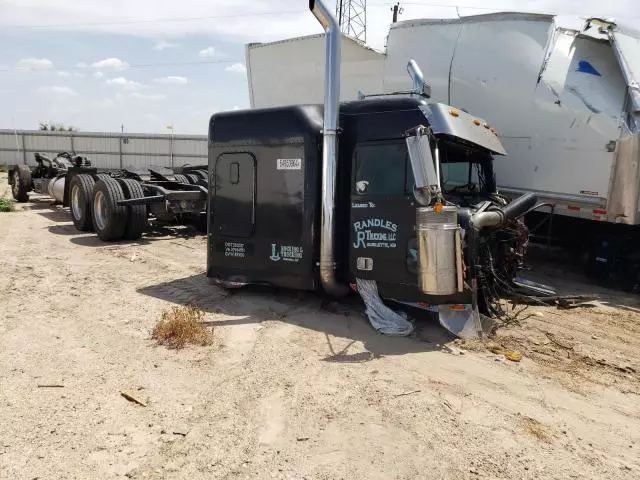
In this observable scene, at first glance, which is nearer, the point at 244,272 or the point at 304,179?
the point at 304,179

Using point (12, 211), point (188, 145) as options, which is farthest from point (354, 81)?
point (188, 145)

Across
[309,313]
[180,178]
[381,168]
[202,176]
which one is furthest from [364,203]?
[202,176]

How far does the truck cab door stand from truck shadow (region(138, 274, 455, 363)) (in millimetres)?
577

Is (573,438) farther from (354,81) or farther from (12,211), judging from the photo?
(12,211)

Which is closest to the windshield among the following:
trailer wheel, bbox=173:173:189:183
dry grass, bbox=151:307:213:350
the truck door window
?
the truck door window

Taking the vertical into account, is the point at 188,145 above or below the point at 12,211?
above

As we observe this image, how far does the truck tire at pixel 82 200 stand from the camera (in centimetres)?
1104

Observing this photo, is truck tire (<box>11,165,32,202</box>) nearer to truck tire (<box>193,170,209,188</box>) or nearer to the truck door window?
truck tire (<box>193,170,209,188</box>)

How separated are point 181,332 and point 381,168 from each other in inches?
102

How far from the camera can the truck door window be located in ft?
18.2

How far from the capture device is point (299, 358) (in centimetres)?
489

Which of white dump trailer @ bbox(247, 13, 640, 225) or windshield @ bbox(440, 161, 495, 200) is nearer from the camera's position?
windshield @ bbox(440, 161, 495, 200)

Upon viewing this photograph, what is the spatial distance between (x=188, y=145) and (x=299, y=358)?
2880 cm

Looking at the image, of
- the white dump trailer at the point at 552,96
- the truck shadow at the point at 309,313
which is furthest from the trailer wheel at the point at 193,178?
the white dump trailer at the point at 552,96
